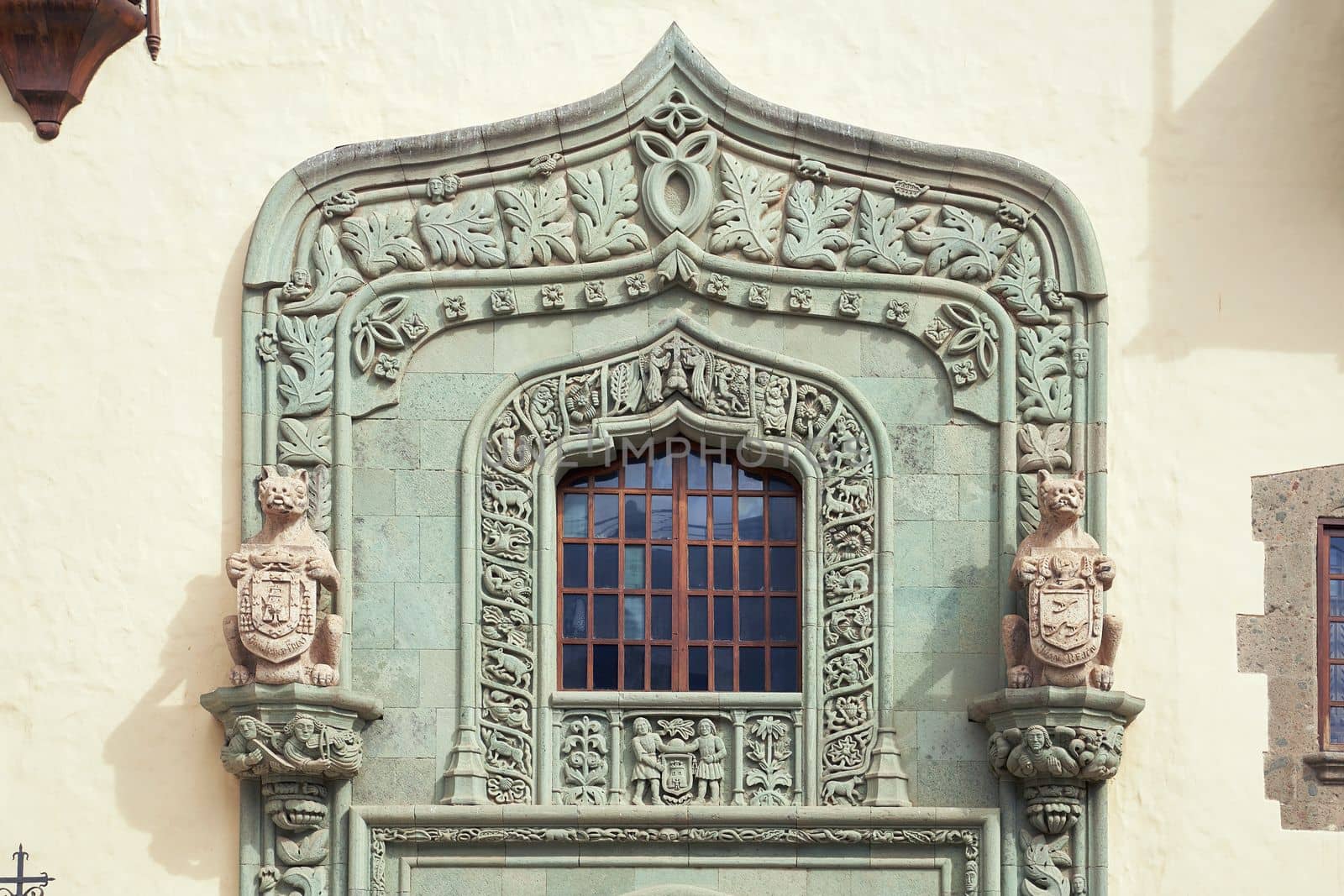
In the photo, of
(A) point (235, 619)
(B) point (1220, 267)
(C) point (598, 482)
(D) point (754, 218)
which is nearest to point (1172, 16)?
(B) point (1220, 267)

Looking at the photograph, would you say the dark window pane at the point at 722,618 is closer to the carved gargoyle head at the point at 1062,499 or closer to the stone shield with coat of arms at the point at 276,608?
the carved gargoyle head at the point at 1062,499

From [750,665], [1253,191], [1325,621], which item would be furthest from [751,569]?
[1253,191]

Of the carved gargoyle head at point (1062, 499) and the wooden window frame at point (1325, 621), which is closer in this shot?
the carved gargoyle head at point (1062, 499)

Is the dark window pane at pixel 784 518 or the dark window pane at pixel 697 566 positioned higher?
the dark window pane at pixel 784 518

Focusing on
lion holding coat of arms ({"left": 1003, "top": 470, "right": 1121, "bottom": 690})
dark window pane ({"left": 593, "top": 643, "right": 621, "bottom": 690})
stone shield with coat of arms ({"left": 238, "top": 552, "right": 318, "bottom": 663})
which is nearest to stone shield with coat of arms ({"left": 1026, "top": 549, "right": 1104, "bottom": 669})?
lion holding coat of arms ({"left": 1003, "top": 470, "right": 1121, "bottom": 690})

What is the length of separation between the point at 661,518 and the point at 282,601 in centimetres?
233

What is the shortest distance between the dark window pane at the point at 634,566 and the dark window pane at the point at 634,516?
2.9 inches

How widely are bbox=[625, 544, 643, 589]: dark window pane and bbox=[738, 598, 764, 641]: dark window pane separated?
586mm

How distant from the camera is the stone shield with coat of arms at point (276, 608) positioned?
1504cm

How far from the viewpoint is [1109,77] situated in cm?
1639

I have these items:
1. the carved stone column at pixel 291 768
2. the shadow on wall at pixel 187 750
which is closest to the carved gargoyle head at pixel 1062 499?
the carved stone column at pixel 291 768

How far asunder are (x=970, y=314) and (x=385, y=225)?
3.40 metres

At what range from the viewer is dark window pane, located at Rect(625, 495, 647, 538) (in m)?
16.1

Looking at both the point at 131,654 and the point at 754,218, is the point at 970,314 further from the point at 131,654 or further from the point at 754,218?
the point at 131,654
